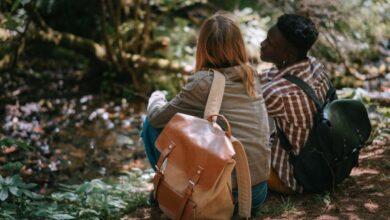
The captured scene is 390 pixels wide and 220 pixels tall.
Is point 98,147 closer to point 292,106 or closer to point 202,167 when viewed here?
point 292,106

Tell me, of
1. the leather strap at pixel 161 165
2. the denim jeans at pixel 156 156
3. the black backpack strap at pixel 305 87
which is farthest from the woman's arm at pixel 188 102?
the black backpack strap at pixel 305 87

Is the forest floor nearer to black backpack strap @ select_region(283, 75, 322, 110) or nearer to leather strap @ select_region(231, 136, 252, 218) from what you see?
leather strap @ select_region(231, 136, 252, 218)

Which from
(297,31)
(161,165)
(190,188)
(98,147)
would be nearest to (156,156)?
(161,165)

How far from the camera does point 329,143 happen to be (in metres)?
3.39

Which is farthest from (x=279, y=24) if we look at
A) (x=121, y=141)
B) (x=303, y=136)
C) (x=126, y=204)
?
(x=121, y=141)

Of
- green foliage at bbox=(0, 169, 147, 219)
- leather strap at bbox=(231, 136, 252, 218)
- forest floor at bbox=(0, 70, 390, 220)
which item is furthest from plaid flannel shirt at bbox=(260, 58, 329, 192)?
green foliage at bbox=(0, 169, 147, 219)

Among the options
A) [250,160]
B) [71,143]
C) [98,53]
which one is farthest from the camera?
[98,53]

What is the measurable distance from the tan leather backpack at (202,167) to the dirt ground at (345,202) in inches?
18.7

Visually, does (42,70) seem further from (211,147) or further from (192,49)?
(211,147)

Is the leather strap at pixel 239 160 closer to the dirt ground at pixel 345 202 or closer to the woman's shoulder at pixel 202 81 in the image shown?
the woman's shoulder at pixel 202 81

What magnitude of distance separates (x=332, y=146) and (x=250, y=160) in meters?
0.59

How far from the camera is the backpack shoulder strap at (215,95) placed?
300cm

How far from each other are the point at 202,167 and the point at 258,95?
0.65 meters

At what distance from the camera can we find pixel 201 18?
873 cm
